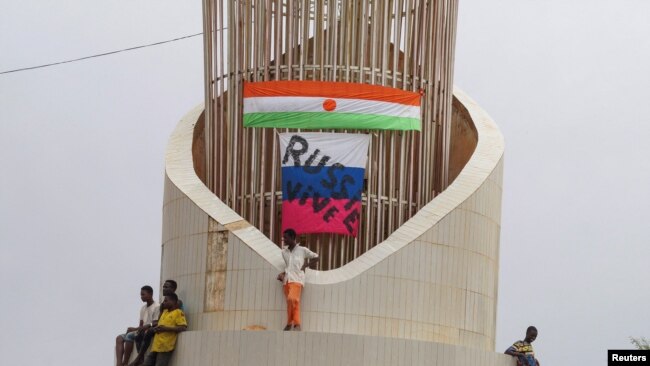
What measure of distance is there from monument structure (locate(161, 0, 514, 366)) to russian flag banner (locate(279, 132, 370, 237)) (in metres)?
0.17

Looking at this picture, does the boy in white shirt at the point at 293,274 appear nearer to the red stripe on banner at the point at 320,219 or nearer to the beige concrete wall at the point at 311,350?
the beige concrete wall at the point at 311,350

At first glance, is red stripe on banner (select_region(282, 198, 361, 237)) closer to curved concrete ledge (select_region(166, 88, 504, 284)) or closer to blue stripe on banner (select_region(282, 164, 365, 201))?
blue stripe on banner (select_region(282, 164, 365, 201))

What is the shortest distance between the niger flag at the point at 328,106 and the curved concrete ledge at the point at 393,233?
165 centimetres

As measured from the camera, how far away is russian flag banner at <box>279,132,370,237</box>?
34.3 meters

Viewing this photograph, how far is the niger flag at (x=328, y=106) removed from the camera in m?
34.9

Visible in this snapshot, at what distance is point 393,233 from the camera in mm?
33156

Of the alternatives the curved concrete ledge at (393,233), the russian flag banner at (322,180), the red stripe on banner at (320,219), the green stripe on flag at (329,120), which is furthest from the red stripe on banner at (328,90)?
the red stripe on banner at (320,219)

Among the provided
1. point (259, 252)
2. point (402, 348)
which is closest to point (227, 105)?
point (259, 252)

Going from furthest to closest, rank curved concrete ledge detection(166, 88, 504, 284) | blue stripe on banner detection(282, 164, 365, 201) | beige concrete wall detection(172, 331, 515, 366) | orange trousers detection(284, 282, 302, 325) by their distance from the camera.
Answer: blue stripe on banner detection(282, 164, 365, 201), curved concrete ledge detection(166, 88, 504, 284), orange trousers detection(284, 282, 302, 325), beige concrete wall detection(172, 331, 515, 366)

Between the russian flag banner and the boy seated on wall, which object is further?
the russian flag banner

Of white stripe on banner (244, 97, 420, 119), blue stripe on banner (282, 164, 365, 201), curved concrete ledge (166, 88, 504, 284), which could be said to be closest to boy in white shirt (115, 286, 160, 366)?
curved concrete ledge (166, 88, 504, 284)

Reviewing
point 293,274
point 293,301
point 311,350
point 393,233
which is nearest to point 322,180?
point 393,233

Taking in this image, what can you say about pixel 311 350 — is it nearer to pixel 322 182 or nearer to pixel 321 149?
pixel 322 182

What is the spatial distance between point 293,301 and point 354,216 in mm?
3091
